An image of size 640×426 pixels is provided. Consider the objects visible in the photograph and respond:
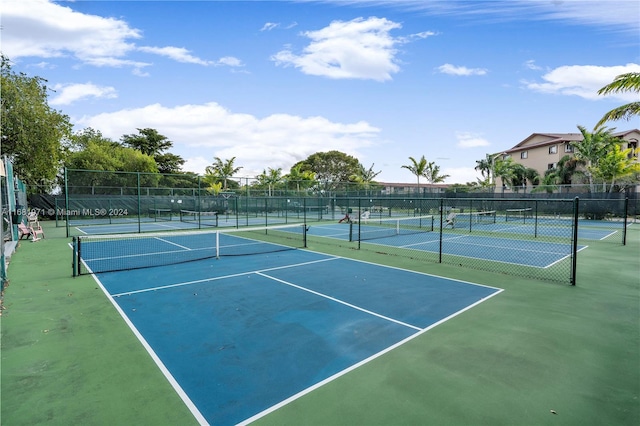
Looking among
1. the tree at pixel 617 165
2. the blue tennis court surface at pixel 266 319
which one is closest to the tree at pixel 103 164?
the blue tennis court surface at pixel 266 319

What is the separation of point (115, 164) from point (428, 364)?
37.2m

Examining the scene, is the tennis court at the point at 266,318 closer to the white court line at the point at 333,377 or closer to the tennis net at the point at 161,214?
the white court line at the point at 333,377

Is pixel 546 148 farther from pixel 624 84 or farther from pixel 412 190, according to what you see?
pixel 624 84

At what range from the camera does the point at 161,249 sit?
12406 millimetres

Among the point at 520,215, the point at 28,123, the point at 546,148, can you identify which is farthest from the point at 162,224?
the point at 546,148

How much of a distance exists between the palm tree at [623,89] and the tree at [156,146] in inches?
1882

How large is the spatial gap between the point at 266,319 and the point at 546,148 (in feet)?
173

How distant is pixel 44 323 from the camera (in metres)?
5.30

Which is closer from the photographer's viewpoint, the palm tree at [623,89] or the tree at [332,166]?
the palm tree at [623,89]

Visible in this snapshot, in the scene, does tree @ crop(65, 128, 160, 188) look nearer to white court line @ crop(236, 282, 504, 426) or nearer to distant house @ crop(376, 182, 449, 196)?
white court line @ crop(236, 282, 504, 426)

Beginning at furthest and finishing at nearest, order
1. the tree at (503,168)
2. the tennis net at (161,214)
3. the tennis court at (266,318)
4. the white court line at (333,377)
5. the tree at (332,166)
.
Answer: the tree at (332,166)
the tree at (503,168)
the tennis net at (161,214)
the tennis court at (266,318)
the white court line at (333,377)

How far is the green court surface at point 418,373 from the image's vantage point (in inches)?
122

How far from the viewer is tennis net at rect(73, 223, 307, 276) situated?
9258 mm

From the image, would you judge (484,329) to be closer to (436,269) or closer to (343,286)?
(343,286)
